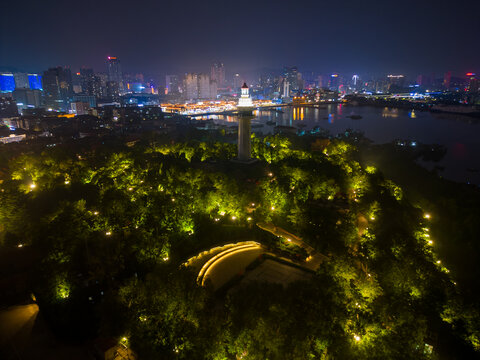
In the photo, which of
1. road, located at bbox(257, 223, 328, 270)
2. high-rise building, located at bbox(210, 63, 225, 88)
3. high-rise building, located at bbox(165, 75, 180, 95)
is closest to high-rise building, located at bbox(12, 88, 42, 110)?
high-rise building, located at bbox(165, 75, 180, 95)

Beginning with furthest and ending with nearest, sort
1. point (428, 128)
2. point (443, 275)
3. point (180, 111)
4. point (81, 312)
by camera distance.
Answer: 1. point (180, 111)
2. point (428, 128)
3. point (443, 275)
4. point (81, 312)

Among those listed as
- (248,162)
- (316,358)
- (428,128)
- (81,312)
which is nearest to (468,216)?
(248,162)

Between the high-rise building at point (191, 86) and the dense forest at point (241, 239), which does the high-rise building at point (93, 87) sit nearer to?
the high-rise building at point (191, 86)

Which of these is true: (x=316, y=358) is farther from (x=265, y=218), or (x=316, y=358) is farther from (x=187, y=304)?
(x=265, y=218)

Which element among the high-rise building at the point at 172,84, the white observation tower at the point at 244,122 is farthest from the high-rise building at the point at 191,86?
the white observation tower at the point at 244,122

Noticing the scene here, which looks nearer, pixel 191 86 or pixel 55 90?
pixel 55 90

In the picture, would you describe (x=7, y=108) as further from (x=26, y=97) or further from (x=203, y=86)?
(x=203, y=86)

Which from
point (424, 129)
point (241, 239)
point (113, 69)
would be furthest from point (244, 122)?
point (113, 69)
